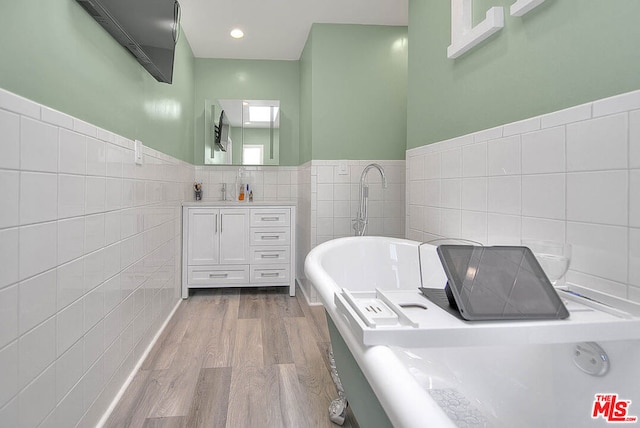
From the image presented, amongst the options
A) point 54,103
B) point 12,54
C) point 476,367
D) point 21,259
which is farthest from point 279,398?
point 12,54

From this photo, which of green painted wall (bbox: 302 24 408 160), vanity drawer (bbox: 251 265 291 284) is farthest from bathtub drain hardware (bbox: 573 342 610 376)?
vanity drawer (bbox: 251 265 291 284)

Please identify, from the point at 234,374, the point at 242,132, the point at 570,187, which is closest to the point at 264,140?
the point at 242,132

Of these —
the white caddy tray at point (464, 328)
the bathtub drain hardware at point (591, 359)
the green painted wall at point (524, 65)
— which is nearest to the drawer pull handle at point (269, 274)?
the green painted wall at point (524, 65)

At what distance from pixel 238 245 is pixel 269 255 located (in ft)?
1.01

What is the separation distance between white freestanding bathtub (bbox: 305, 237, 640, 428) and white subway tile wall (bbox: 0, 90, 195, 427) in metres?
0.83

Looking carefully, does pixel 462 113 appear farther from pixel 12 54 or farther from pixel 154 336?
pixel 154 336

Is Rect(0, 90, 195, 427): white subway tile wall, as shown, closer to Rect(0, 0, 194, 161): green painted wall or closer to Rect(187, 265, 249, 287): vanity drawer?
Rect(0, 0, 194, 161): green painted wall

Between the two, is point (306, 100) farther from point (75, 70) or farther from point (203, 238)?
point (75, 70)

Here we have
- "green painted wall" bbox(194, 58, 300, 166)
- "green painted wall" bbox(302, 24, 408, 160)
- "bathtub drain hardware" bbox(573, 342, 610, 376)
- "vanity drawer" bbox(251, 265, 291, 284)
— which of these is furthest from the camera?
"green painted wall" bbox(194, 58, 300, 166)

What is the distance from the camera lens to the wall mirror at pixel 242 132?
3.95 meters

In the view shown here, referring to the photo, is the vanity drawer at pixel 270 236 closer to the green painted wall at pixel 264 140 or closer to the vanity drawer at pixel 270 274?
the vanity drawer at pixel 270 274

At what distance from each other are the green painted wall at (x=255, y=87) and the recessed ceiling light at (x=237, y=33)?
22.0 inches

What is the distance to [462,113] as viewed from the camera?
1712mm

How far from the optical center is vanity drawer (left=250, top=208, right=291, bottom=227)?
344 centimetres
